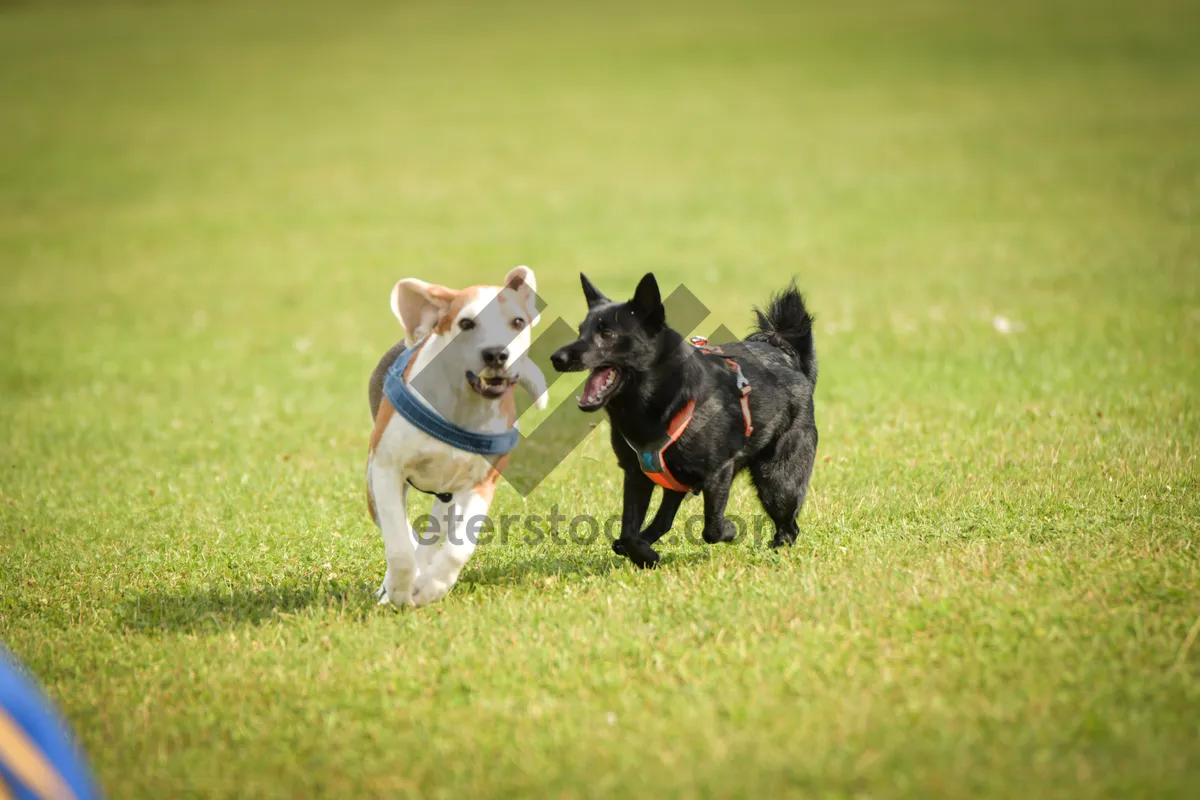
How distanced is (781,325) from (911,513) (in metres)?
1.35

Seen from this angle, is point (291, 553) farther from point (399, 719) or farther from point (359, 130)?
point (359, 130)

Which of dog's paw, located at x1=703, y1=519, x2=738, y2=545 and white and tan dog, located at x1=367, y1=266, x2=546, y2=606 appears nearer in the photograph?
white and tan dog, located at x1=367, y1=266, x2=546, y2=606

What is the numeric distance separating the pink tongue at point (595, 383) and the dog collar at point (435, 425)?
0.43 meters

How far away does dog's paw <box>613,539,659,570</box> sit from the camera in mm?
6113

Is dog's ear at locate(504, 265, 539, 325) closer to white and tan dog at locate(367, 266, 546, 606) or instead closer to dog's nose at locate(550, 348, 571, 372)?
white and tan dog at locate(367, 266, 546, 606)

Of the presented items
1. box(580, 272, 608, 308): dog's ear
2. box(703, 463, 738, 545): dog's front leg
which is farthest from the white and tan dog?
box(703, 463, 738, 545): dog's front leg

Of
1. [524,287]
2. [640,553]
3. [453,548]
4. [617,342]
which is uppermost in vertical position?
[524,287]

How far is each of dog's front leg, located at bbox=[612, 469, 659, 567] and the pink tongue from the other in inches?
23.5

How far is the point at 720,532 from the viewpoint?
6277mm

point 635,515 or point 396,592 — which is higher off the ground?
point 635,515

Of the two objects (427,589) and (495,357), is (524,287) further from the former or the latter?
(427,589)

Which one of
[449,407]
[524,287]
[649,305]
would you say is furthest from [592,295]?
[449,407]

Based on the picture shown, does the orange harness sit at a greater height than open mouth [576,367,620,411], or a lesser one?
lesser

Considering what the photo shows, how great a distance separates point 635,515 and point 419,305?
157cm
